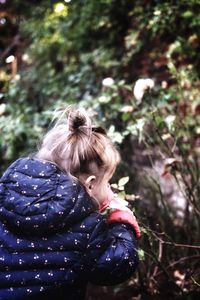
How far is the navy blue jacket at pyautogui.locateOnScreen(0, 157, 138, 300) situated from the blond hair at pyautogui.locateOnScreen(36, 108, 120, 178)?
0.06 m

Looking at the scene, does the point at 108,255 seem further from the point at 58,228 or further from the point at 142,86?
the point at 142,86

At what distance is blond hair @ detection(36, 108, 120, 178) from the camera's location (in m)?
1.61

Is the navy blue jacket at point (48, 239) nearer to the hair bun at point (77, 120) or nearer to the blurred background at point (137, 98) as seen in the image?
the hair bun at point (77, 120)

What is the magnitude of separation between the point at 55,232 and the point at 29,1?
4.06 meters

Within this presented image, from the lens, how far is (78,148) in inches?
63.0

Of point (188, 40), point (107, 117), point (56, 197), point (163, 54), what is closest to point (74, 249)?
point (56, 197)

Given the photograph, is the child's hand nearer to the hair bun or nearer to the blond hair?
the blond hair

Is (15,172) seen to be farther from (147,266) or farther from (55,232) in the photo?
(147,266)

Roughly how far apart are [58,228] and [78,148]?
0.29 m

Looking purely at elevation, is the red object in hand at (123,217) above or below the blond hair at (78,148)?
below

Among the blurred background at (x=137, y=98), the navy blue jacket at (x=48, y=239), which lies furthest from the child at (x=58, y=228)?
the blurred background at (x=137, y=98)

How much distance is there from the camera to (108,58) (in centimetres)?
379

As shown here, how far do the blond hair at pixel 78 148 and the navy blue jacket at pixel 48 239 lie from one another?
6 centimetres

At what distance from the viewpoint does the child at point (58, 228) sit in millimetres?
1522
